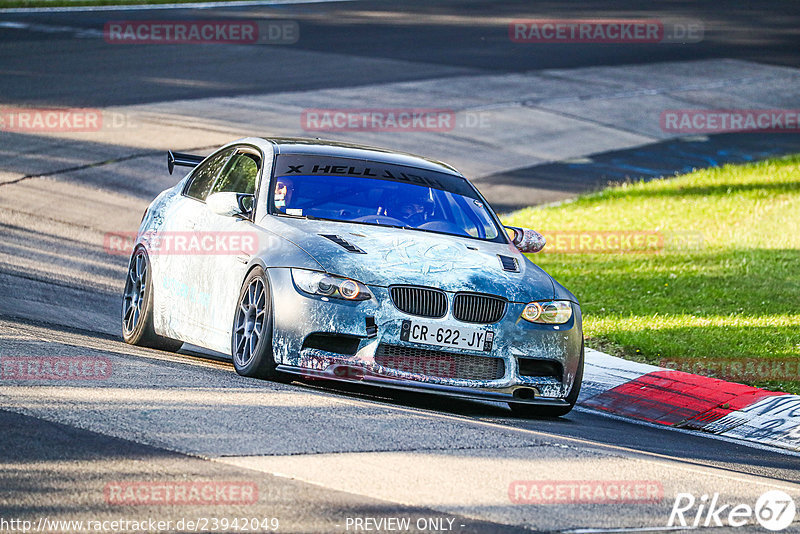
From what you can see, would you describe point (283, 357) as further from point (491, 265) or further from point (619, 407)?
point (619, 407)

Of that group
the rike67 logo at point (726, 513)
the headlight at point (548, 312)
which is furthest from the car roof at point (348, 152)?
the rike67 logo at point (726, 513)

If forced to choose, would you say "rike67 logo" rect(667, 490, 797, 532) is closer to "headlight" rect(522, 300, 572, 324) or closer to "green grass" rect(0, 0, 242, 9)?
"headlight" rect(522, 300, 572, 324)

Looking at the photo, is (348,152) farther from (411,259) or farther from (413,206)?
(411,259)

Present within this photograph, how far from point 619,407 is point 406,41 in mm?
22938

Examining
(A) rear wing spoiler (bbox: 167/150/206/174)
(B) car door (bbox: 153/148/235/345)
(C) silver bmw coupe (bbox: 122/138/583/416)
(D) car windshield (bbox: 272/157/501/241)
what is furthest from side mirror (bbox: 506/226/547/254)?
(A) rear wing spoiler (bbox: 167/150/206/174)

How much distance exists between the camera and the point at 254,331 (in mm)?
7941

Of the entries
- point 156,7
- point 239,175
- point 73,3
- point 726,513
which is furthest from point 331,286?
point 73,3

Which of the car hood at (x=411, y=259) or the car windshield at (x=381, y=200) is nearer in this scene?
the car hood at (x=411, y=259)

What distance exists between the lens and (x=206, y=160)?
10008 mm

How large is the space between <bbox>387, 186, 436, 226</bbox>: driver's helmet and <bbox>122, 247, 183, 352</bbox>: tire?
210cm

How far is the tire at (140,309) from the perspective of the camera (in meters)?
9.63

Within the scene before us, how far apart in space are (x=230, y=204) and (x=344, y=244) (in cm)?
109

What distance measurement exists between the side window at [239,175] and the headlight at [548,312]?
2282 millimetres

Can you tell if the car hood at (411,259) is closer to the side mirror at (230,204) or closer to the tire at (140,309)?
the side mirror at (230,204)
